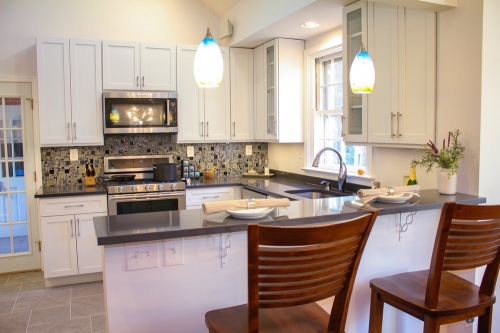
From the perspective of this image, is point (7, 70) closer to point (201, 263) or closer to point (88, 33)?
point (88, 33)

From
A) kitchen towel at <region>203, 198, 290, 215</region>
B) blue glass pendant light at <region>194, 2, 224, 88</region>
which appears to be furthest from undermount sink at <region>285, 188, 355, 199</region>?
kitchen towel at <region>203, 198, 290, 215</region>

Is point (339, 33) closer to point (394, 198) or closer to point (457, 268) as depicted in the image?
point (394, 198)

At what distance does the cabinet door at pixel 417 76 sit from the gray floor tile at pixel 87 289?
3.01 meters

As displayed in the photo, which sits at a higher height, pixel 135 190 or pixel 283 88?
pixel 283 88

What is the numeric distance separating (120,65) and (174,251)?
3074 millimetres

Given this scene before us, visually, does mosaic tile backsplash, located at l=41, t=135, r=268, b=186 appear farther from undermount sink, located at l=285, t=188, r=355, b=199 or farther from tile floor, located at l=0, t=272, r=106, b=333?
undermount sink, located at l=285, t=188, r=355, b=199

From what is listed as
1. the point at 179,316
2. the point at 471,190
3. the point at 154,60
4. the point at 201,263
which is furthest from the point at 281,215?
the point at 154,60

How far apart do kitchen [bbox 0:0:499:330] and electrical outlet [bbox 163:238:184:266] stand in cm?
177

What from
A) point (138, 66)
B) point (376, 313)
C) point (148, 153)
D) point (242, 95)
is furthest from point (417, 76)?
point (148, 153)

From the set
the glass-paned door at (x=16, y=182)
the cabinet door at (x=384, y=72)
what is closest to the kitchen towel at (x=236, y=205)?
the cabinet door at (x=384, y=72)

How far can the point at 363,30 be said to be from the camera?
3016mm

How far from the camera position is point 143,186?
4152 mm

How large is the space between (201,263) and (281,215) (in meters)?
0.43

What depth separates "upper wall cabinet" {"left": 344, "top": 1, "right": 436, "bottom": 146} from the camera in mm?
2645
